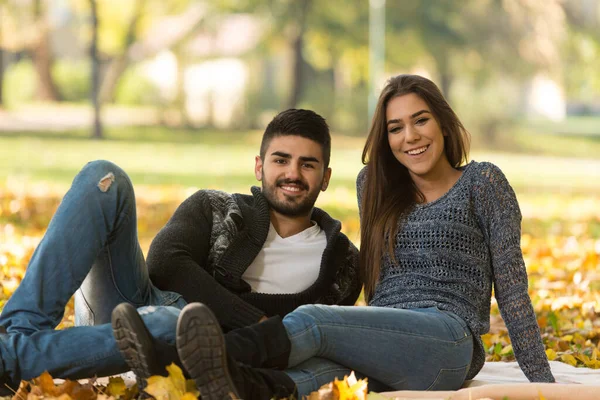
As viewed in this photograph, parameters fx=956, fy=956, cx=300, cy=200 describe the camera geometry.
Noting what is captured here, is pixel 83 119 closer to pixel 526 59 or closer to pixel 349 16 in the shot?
pixel 349 16

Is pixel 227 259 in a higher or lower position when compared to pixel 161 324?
higher

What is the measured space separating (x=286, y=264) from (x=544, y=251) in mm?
5103

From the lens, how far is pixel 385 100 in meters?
3.74

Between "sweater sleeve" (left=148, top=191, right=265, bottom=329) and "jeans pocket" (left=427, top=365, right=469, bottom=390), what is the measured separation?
0.64 meters

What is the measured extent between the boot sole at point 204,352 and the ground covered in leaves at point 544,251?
0.56 meters

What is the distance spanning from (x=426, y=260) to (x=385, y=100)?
26.4 inches

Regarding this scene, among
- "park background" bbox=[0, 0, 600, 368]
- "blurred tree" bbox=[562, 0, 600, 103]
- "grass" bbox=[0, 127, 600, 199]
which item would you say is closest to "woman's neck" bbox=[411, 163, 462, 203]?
"grass" bbox=[0, 127, 600, 199]

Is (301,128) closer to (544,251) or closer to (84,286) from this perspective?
(84,286)

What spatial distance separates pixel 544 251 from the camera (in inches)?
325

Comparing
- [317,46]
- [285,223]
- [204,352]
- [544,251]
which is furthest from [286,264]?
[317,46]

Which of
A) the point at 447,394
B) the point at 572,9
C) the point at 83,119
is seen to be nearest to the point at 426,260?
the point at 447,394

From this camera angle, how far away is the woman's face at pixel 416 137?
3633 mm

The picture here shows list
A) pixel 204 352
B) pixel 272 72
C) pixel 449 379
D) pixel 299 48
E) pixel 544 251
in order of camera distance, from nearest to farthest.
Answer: pixel 204 352 → pixel 449 379 → pixel 544 251 → pixel 272 72 → pixel 299 48

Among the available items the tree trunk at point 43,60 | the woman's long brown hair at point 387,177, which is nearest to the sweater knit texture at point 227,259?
the woman's long brown hair at point 387,177
